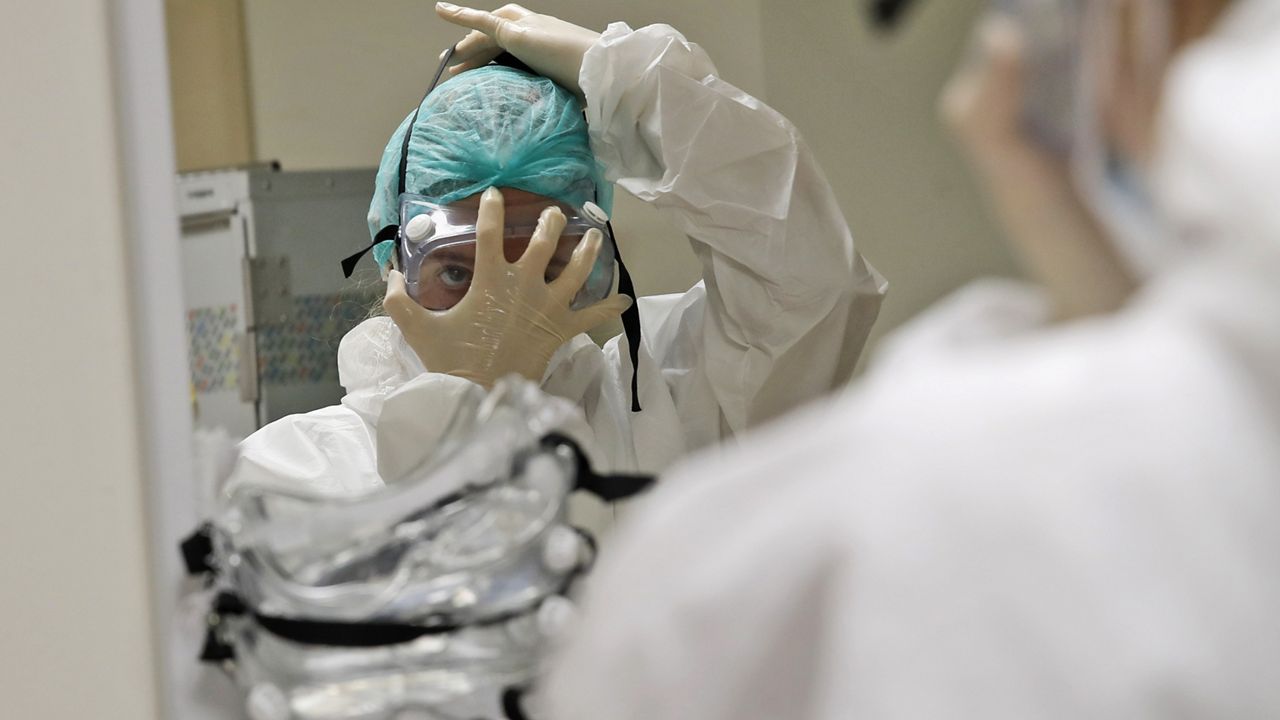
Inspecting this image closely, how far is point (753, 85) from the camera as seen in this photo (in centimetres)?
89

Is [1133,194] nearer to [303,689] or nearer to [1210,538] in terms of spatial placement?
[1210,538]

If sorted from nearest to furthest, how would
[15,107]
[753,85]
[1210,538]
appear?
[1210,538] → [15,107] → [753,85]

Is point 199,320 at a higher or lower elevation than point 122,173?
lower

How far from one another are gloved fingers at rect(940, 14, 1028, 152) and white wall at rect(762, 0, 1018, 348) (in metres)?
0.09

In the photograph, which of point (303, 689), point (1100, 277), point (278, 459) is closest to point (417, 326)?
point (278, 459)

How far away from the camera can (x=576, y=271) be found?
2.77 ft

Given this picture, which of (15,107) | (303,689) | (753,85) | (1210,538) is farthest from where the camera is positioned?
(753,85)

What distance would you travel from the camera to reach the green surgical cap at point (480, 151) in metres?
0.87

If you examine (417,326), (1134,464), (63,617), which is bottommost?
(63,617)

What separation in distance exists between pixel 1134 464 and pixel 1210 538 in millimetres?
31

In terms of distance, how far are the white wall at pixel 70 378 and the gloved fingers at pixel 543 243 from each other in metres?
0.27

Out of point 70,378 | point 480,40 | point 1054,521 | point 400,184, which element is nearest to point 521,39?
point 480,40

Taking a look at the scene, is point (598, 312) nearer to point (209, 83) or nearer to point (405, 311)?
point (405, 311)

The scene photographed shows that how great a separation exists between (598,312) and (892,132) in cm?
26
